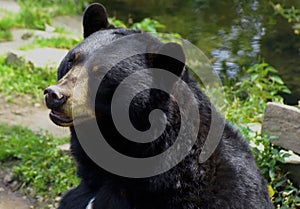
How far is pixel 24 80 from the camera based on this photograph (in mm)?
7582

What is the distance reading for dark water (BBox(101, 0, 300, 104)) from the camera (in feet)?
29.8

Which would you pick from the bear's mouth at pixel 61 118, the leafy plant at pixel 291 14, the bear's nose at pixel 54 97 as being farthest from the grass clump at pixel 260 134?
the leafy plant at pixel 291 14

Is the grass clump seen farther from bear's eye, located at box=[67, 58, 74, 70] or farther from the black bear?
bear's eye, located at box=[67, 58, 74, 70]

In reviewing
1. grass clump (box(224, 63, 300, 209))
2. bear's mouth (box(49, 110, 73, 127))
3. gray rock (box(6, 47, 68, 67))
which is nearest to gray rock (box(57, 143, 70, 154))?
grass clump (box(224, 63, 300, 209))

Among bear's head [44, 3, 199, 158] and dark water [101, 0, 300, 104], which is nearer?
bear's head [44, 3, 199, 158]

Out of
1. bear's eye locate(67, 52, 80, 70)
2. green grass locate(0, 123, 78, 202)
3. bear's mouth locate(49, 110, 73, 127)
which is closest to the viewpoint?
bear's mouth locate(49, 110, 73, 127)

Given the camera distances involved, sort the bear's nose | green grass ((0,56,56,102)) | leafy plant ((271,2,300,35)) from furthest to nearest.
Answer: leafy plant ((271,2,300,35))
green grass ((0,56,56,102))
the bear's nose

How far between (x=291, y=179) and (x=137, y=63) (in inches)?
76.7

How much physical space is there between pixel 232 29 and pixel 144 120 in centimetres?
724

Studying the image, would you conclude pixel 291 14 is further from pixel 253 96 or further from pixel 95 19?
pixel 95 19

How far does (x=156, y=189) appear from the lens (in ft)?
12.2

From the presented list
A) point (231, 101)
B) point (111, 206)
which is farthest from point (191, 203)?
point (231, 101)

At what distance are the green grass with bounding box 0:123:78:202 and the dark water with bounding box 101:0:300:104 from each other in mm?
3131

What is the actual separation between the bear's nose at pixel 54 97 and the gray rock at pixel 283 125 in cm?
203
